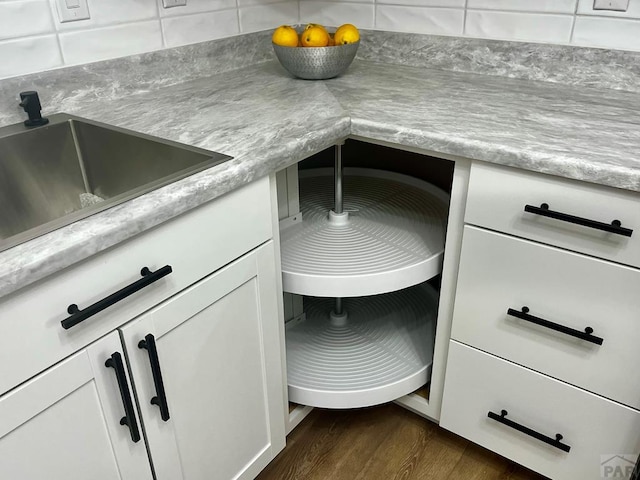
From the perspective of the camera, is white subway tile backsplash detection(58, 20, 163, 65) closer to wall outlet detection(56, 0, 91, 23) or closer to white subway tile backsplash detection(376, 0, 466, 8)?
wall outlet detection(56, 0, 91, 23)

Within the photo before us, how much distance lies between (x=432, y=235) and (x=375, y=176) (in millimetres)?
406

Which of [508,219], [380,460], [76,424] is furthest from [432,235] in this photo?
[76,424]

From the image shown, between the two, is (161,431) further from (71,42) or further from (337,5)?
(337,5)

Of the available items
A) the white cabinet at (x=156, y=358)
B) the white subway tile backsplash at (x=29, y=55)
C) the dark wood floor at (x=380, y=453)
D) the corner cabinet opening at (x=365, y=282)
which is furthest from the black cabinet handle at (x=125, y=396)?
the white subway tile backsplash at (x=29, y=55)

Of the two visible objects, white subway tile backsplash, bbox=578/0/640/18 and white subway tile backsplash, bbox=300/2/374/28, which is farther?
white subway tile backsplash, bbox=300/2/374/28

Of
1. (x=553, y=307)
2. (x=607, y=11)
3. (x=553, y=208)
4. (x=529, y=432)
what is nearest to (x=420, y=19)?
(x=607, y=11)

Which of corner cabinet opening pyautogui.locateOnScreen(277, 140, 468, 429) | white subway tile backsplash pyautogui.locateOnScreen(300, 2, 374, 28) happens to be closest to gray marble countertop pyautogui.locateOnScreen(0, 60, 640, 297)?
corner cabinet opening pyautogui.locateOnScreen(277, 140, 468, 429)

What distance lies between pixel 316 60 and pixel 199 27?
0.35m

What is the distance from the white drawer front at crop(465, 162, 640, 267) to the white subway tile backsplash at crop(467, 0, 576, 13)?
619mm

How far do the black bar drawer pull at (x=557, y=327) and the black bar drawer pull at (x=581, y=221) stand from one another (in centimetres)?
22

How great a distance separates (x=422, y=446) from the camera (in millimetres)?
1455

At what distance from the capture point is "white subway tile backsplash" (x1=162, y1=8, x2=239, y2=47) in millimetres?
1420

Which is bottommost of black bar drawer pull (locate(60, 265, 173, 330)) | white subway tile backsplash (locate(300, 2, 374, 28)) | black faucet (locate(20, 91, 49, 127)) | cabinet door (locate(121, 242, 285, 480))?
cabinet door (locate(121, 242, 285, 480))

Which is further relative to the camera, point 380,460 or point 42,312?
point 380,460
